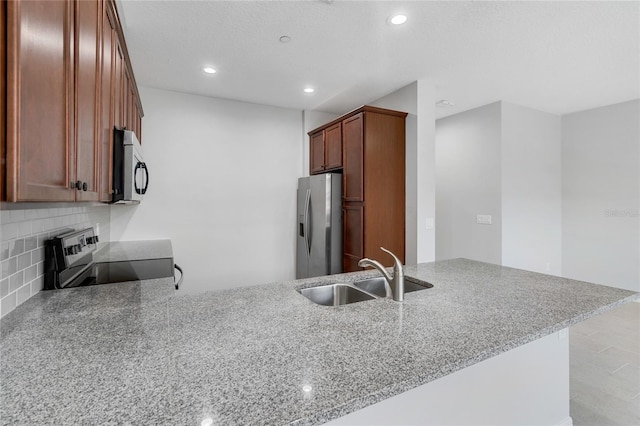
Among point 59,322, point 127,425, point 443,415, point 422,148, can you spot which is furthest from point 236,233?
point 127,425

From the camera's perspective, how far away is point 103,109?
1.36 metres

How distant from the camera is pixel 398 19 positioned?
2.11 m

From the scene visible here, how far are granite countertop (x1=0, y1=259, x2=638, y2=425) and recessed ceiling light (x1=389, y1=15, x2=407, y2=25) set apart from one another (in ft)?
5.89

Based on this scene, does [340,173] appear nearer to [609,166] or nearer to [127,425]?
[127,425]

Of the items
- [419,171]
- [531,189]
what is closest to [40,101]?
→ [419,171]

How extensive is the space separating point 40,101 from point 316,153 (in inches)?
131

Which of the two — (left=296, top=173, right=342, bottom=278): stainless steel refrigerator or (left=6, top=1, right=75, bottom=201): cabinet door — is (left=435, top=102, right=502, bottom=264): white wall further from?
(left=6, top=1, right=75, bottom=201): cabinet door

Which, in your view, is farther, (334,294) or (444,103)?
(444,103)

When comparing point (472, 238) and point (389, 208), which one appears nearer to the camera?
point (389, 208)

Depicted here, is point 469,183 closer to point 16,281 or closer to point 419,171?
point 419,171

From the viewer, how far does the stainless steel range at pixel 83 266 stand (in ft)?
4.83

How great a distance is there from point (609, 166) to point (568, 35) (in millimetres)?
2704

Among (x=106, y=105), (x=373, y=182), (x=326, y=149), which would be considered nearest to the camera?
(x=106, y=105)

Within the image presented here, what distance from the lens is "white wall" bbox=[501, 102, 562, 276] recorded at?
3.95 meters
